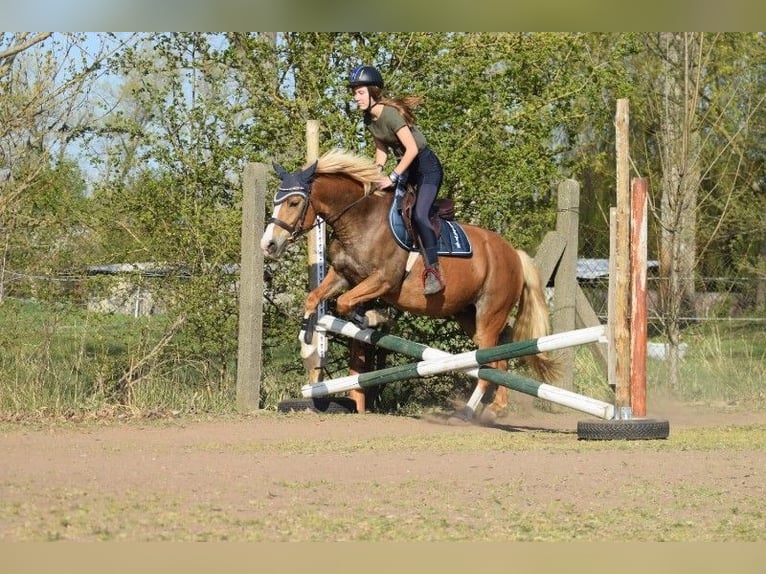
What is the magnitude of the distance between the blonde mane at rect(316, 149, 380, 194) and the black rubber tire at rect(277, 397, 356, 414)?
6.77ft

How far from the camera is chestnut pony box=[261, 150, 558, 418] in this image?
11078 mm

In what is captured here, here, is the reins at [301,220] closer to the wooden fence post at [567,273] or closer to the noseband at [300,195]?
the noseband at [300,195]

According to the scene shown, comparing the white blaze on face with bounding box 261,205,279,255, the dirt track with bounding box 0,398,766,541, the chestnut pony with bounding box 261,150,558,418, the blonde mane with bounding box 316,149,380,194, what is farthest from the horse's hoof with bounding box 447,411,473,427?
the white blaze on face with bounding box 261,205,279,255

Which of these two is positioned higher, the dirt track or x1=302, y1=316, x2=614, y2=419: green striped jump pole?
x1=302, y1=316, x2=614, y2=419: green striped jump pole

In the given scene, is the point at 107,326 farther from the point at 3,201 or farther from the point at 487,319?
the point at 487,319

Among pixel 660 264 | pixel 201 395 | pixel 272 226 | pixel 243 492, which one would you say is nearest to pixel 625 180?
pixel 272 226

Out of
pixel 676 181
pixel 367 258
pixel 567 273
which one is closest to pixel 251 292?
pixel 367 258

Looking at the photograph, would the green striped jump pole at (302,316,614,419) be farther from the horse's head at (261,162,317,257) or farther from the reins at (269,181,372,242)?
the horse's head at (261,162,317,257)

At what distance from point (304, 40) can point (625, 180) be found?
4.28 m

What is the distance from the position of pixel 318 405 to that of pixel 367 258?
1549 millimetres

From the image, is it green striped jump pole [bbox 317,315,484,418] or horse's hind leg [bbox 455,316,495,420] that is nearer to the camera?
green striped jump pole [bbox 317,315,484,418]

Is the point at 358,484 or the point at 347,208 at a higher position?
the point at 347,208

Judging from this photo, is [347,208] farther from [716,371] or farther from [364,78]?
[716,371]

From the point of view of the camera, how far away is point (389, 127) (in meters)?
11.1
